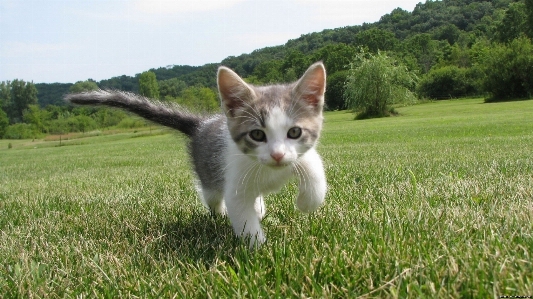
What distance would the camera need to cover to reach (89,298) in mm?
1497

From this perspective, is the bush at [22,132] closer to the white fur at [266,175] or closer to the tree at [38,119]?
the tree at [38,119]

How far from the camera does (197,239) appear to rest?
7.24 ft

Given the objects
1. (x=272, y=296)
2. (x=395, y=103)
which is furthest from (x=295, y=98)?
(x=395, y=103)

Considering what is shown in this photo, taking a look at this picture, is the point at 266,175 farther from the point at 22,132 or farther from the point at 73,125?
the point at 22,132

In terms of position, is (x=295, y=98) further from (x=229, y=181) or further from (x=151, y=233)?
(x=151, y=233)

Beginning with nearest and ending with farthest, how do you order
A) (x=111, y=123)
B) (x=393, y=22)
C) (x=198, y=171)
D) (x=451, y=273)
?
Answer: (x=451, y=273), (x=198, y=171), (x=111, y=123), (x=393, y=22)

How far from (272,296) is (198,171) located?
6.87 feet

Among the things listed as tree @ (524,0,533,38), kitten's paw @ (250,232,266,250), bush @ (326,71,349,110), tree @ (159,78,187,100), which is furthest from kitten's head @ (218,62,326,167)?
tree @ (524,0,533,38)

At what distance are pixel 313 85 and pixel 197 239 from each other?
108cm

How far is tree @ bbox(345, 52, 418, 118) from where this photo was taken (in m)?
38.3

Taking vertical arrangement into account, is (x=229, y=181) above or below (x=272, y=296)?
above

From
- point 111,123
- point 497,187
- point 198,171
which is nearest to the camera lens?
point 497,187

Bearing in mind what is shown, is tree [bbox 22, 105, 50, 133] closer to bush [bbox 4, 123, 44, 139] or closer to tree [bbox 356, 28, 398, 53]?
bush [bbox 4, 123, 44, 139]

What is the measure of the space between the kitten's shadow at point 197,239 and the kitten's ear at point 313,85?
881 millimetres
